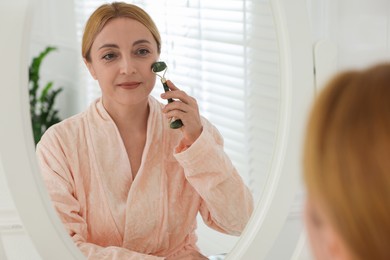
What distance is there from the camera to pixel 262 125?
3.15 feet

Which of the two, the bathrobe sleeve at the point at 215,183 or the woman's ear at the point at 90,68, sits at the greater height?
the woman's ear at the point at 90,68

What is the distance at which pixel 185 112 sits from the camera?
2.95ft

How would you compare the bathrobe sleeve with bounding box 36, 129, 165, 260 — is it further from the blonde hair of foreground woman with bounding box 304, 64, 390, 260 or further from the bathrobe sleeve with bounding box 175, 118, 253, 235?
the blonde hair of foreground woman with bounding box 304, 64, 390, 260

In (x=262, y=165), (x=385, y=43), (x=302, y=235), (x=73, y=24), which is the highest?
(x=73, y=24)

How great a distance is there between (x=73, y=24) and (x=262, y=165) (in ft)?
1.09

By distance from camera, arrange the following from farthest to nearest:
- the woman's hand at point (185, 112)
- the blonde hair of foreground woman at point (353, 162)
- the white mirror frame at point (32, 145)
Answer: the woman's hand at point (185, 112), the white mirror frame at point (32, 145), the blonde hair of foreground woman at point (353, 162)

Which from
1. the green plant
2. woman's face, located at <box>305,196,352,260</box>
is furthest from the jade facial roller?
woman's face, located at <box>305,196,352,260</box>

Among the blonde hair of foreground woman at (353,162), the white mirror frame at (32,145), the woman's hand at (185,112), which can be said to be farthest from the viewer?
the woman's hand at (185,112)

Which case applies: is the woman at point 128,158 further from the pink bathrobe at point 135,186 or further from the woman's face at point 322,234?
the woman's face at point 322,234

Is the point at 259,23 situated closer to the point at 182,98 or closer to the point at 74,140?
the point at 182,98

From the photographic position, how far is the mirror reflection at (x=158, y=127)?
0.84 m

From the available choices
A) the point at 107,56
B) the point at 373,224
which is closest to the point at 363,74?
the point at 373,224

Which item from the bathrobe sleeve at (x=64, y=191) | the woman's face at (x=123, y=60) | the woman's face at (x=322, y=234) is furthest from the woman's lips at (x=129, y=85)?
the woman's face at (x=322, y=234)

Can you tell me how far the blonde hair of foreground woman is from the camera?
436 millimetres
